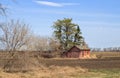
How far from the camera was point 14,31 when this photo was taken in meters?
38.3

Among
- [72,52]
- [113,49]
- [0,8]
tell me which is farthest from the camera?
[113,49]

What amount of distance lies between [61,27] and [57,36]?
16.7 ft

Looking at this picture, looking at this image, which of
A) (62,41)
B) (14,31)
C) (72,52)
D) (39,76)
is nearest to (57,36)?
(62,41)

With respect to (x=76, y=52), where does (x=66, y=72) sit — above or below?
above

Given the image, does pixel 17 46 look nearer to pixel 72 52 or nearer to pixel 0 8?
pixel 0 8

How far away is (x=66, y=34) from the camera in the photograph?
4232 inches

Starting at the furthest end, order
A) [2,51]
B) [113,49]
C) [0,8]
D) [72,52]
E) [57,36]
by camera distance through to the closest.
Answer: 1. [113,49]
2. [57,36]
3. [72,52]
4. [2,51]
5. [0,8]

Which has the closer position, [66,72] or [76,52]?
[66,72]

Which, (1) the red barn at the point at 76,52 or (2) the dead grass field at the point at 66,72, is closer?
(2) the dead grass field at the point at 66,72

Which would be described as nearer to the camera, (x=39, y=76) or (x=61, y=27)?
(x=39, y=76)

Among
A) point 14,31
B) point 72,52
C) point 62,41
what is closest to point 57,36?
point 62,41

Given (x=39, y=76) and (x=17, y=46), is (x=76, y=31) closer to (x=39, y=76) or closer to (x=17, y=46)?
(x=17, y=46)

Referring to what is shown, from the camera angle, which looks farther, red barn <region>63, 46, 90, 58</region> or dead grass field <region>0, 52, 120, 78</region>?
red barn <region>63, 46, 90, 58</region>

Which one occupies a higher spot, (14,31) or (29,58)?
(14,31)
